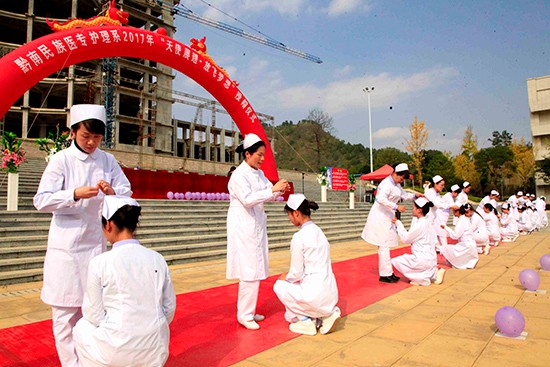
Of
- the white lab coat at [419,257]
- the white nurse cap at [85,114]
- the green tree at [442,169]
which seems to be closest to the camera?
the white nurse cap at [85,114]

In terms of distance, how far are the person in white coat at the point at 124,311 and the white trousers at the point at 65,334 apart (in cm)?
35

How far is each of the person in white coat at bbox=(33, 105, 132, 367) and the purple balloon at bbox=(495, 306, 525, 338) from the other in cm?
292

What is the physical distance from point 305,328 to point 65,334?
176 cm

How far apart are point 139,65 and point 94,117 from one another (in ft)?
103

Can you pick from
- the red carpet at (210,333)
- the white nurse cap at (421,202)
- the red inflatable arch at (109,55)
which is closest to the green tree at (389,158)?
the red inflatable arch at (109,55)

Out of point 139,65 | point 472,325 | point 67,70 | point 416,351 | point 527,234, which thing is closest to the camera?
point 416,351

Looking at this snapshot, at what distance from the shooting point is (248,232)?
3.37 m

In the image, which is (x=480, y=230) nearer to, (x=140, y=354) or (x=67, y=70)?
(x=140, y=354)

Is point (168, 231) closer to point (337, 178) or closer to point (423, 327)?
point (423, 327)

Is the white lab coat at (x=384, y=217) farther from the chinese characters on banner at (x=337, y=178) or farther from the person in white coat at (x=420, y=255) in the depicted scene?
the chinese characters on banner at (x=337, y=178)

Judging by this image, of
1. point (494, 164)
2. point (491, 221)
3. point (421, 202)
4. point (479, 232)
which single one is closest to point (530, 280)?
point (421, 202)

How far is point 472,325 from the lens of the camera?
3.31 m

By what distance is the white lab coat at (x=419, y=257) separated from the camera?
5008 millimetres

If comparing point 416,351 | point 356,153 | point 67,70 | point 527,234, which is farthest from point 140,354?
point 356,153
